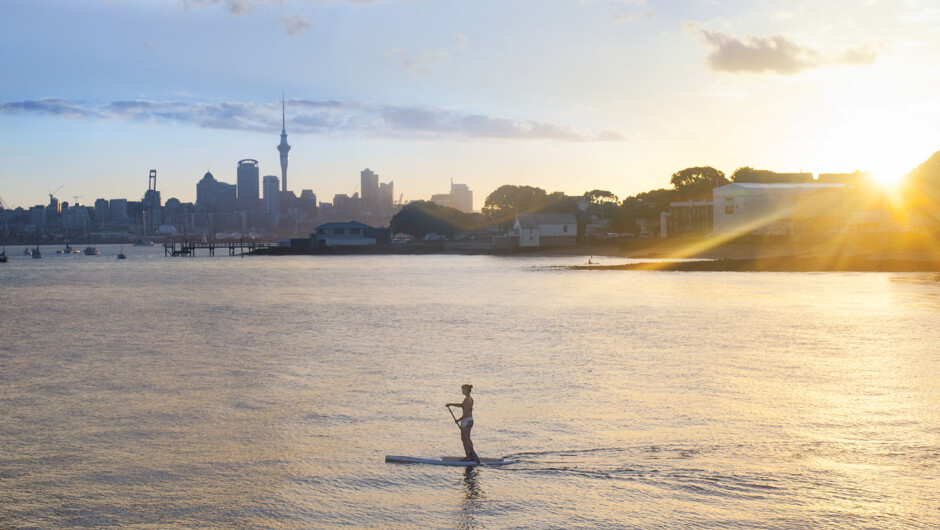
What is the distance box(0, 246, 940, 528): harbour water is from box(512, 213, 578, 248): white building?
101 meters

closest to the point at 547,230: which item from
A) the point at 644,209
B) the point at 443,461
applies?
the point at 644,209

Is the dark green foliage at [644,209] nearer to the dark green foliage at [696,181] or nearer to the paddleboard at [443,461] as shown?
the dark green foliage at [696,181]

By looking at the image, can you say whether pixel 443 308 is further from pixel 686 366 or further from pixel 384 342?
pixel 686 366

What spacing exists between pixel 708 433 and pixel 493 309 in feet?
99.0

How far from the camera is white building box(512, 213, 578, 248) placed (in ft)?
468

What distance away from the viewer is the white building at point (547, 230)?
468ft

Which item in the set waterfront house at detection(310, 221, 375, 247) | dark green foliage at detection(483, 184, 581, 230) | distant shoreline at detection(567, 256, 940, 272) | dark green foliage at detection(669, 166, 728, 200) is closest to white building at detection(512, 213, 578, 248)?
dark green foliage at detection(483, 184, 581, 230)

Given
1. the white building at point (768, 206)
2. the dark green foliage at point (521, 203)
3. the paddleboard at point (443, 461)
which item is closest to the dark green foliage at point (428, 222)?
the dark green foliage at point (521, 203)

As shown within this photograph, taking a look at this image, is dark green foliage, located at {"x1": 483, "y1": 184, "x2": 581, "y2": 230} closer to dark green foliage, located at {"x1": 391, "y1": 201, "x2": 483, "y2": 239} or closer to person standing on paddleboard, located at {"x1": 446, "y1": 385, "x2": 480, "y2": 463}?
dark green foliage, located at {"x1": 391, "y1": 201, "x2": 483, "y2": 239}

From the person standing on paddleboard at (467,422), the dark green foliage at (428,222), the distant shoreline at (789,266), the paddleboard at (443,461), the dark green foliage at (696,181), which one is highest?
the dark green foliage at (696,181)

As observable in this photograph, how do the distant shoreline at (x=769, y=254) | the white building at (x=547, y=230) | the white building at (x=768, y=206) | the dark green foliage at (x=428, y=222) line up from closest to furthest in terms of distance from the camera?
the distant shoreline at (x=769, y=254)
the white building at (x=768, y=206)
the white building at (x=547, y=230)
the dark green foliage at (x=428, y=222)

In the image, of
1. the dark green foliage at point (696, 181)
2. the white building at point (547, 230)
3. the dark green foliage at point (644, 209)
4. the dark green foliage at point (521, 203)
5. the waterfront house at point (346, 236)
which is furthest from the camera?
the waterfront house at point (346, 236)

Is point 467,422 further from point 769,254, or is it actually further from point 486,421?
point 769,254

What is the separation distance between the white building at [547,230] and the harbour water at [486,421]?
3989 inches
